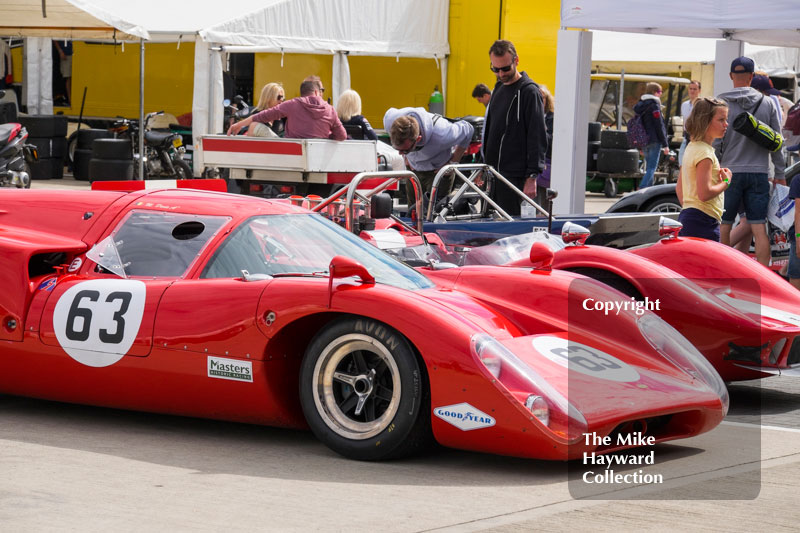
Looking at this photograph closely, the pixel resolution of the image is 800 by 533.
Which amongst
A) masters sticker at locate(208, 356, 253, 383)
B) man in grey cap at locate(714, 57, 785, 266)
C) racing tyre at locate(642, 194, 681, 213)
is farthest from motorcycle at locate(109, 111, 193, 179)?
masters sticker at locate(208, 356, 253, 383)

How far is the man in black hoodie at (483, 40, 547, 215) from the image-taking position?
9.25 metres

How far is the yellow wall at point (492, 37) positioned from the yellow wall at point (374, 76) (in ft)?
5.13

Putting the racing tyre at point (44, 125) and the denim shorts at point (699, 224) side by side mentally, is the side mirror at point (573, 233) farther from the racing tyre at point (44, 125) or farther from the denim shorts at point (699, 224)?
the racing tyre at point (44, 125)

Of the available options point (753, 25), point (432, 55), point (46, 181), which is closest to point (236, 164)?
point (753, 25)

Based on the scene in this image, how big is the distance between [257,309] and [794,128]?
8.41m

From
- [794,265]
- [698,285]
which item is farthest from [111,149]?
[698,285]

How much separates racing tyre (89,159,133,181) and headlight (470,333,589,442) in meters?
14.0

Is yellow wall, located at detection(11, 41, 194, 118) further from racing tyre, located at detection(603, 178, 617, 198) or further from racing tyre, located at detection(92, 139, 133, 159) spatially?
racing tyre, located at detection(603, 178, 617, 198)

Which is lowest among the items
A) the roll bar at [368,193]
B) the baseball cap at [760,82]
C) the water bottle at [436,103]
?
the roll bar at [368,193]

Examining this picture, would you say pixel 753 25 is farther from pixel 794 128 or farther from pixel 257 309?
pixel 257 309

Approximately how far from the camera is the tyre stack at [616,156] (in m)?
20.4

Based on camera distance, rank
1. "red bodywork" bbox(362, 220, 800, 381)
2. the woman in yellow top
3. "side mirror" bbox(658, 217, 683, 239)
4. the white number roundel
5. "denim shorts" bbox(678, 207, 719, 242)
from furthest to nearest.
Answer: "denim shorts" bbox(678, 207, 719, 242), the woman in yellow top, "side mirror" bbox(658, 217, 683, 239), "red bodywork" bbox(362, 220, 800, 381), the white number roundel

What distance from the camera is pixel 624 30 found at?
1176 centimetres

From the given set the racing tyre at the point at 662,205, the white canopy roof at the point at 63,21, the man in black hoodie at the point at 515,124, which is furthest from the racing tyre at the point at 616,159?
the man in black hoodie at the point at 515,124
